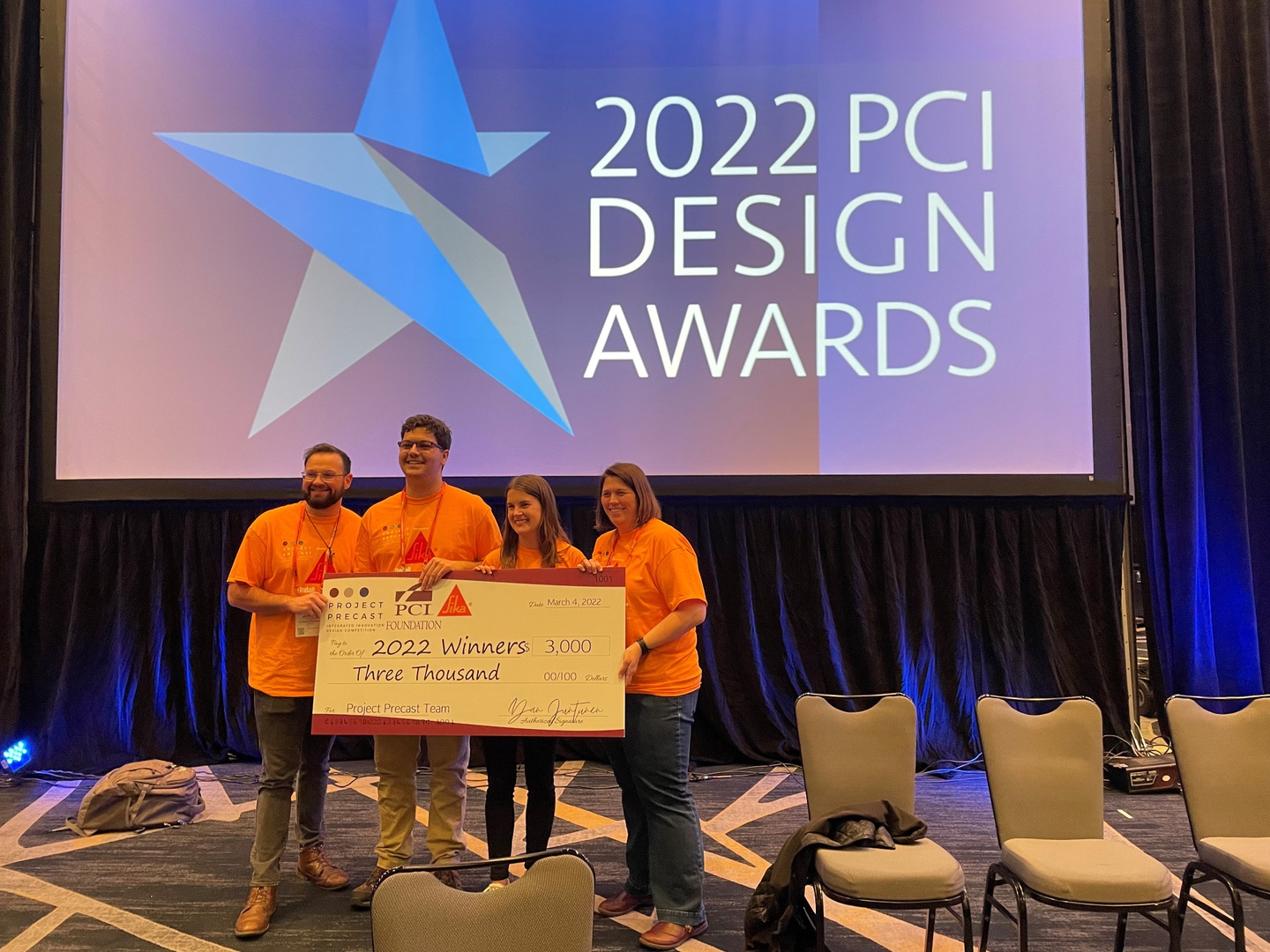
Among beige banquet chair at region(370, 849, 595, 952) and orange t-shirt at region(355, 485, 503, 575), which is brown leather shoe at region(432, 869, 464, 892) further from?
beige banquet chair at region(370, 849, 595, 952)

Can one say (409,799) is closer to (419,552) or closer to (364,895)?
(364,895)

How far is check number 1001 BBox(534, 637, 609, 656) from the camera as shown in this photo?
8.45ft

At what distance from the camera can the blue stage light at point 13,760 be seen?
4391 millimetres

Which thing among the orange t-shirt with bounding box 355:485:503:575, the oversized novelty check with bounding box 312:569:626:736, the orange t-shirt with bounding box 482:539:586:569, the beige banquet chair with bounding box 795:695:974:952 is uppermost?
Result: the orange t-shirt with bounding box 355:485:503:575

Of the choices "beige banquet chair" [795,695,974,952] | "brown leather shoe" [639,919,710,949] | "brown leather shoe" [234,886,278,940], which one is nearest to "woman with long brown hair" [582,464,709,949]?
"brown leather shoe" [639,919,710,949]

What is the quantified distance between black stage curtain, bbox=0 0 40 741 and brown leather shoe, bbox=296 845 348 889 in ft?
8.19

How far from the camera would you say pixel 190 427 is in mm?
4562

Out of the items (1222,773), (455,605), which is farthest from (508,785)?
(1222,773)

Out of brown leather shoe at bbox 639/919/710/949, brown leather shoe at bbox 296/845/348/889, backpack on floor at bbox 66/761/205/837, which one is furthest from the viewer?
backpack on floor at bbox 66/761/205/837

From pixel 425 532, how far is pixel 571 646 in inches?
26.0

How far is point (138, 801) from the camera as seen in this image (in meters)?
3.65

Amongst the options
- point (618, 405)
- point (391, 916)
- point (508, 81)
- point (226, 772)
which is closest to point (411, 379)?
point (618, 405)

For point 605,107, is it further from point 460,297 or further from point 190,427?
point 190,427

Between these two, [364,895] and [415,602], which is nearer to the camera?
[415,602]
